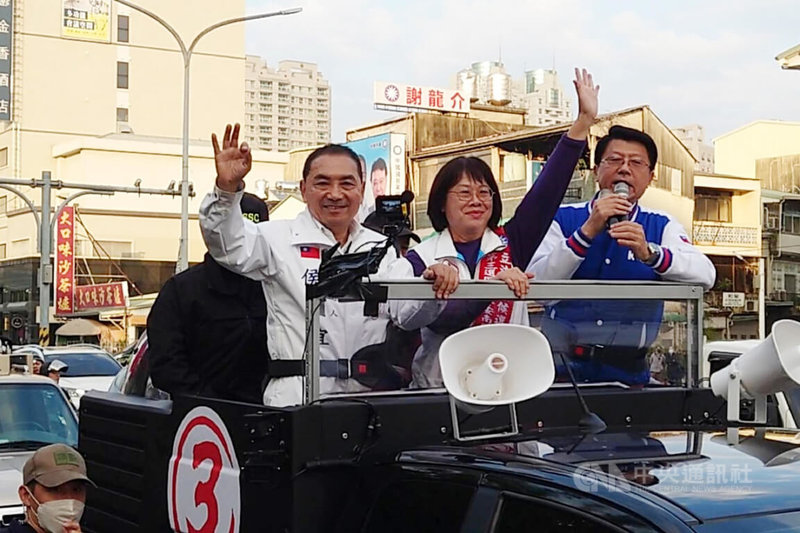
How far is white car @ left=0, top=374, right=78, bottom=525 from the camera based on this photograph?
899 centimetres

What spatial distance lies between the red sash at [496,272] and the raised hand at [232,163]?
2.82 ft

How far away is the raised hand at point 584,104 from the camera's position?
14.8 ft

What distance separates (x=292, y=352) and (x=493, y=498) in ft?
4.15

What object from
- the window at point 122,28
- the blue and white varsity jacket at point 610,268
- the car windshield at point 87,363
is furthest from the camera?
the window at point 122,28

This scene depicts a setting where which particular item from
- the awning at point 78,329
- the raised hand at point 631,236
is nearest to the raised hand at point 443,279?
the raised hand at point 631,236

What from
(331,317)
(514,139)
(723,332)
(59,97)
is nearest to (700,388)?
(331,317)

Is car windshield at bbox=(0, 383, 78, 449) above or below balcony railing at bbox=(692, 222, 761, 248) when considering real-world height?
below

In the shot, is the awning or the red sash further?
the awning

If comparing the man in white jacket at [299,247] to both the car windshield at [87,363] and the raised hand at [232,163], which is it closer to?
the raised hand at [232,163]

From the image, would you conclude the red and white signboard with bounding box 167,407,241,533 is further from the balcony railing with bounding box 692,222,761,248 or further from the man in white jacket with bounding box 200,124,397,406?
the balcony railing with bounding box 692,222,761,248

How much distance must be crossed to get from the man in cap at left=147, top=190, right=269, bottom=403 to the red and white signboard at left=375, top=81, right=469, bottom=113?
5257 cm

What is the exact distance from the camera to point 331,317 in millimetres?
3693

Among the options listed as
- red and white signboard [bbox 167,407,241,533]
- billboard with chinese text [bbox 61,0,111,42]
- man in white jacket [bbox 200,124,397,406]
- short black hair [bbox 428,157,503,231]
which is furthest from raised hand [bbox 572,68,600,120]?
billboard with chinese text [bbox 61,0,111,42]

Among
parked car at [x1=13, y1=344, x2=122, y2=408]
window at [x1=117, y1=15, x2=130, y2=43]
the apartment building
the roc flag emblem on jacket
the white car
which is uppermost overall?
the apartment building
